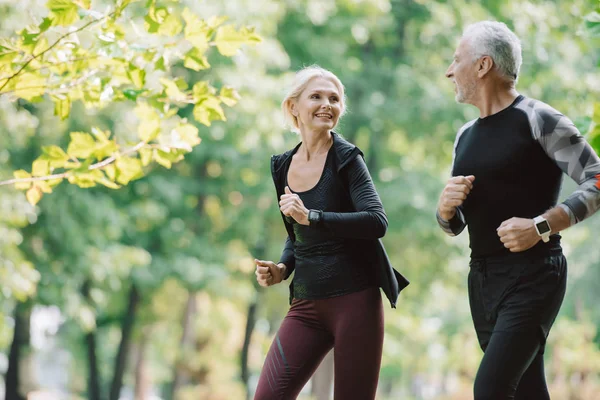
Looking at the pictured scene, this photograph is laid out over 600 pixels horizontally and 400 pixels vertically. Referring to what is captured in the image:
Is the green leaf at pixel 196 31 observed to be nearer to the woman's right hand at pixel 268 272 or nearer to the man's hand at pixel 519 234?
the woman's right hand at pixel 268 272

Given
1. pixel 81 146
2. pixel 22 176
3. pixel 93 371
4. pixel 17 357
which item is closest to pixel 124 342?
pixel 93 371

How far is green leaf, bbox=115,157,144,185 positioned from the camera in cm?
381

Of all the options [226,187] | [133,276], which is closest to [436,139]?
[226,187]

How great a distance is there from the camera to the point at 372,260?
11.2 feet

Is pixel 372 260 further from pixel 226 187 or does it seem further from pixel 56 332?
pixel 56 332

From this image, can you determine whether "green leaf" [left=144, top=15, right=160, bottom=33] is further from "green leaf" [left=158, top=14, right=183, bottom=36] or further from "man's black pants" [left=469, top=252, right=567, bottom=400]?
"man's black pants" [left=469, top=252, right=567, bottom=400]

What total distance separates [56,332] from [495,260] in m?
27.3

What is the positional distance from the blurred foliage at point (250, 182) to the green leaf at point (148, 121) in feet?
19.0

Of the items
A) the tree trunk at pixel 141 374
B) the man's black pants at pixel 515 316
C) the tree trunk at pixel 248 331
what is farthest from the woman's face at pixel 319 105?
the tree trunk at pixel 141 374

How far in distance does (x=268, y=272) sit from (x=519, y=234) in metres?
1.18

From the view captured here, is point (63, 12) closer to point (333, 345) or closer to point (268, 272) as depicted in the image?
point (268, 272)

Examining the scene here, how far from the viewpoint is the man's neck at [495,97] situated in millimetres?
3324

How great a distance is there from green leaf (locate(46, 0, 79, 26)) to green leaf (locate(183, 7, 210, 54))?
19.5 inches

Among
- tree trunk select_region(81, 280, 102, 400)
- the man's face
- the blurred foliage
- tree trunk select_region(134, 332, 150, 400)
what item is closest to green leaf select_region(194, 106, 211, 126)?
the man's face
